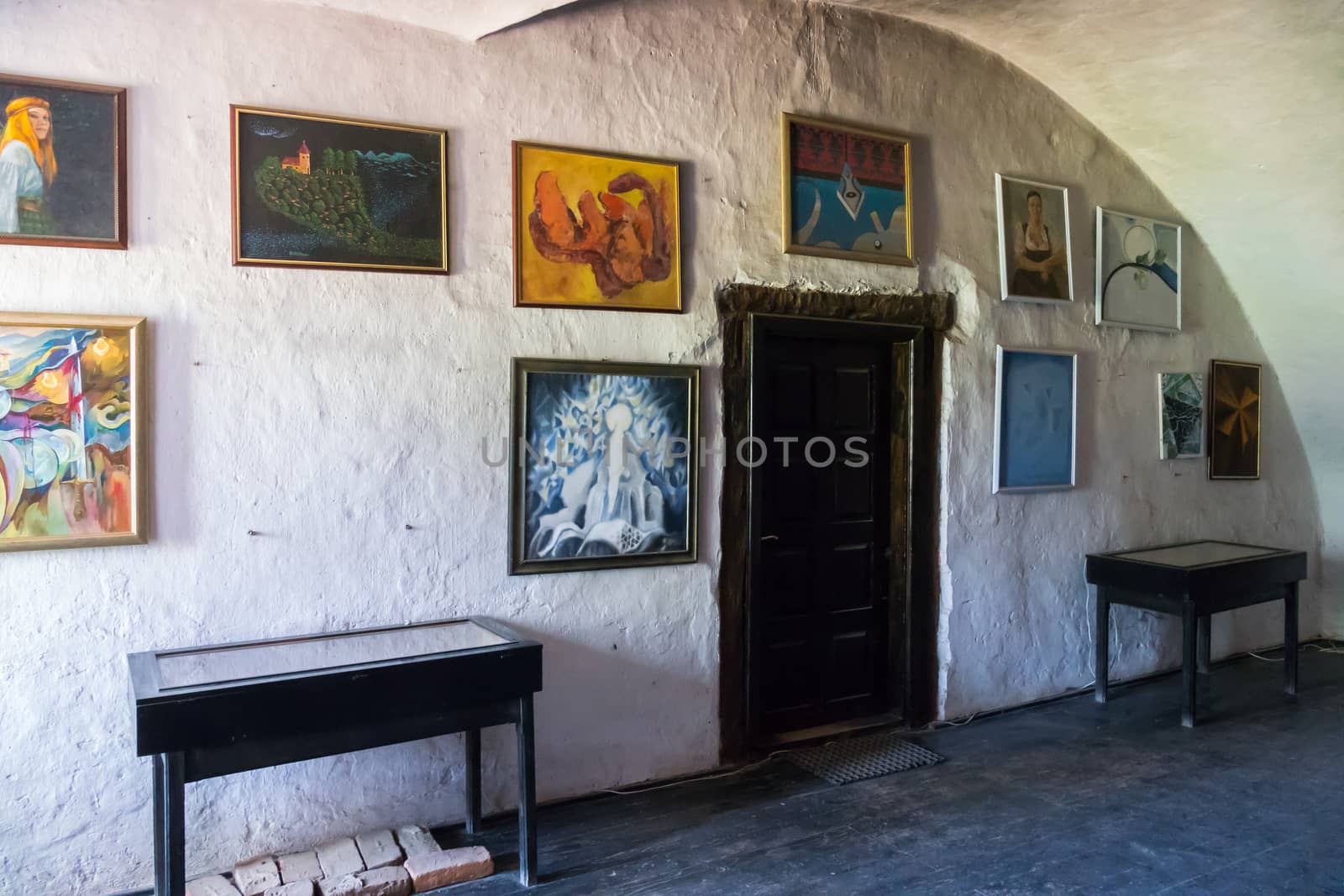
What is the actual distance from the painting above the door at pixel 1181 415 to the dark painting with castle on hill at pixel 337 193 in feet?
15.5

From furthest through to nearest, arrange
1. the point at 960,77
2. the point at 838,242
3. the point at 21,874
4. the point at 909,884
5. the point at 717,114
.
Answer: the point at 960,77 < the point at 838,242 < the point at 717,114 < the point at 909,884 < the point at 21,874

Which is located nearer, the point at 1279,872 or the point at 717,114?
the point at 1279,872

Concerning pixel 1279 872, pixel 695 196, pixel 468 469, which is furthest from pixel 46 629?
pixel 1279 872

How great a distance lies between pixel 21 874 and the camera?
2.93 metres

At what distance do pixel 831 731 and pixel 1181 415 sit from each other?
3310 millimetres

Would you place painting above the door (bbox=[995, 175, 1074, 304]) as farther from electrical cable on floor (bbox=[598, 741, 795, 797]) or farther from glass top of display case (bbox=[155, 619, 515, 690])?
glass top of display case (bbox=[155, 619, 515, 690])

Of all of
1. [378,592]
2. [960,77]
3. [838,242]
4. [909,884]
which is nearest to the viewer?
[909,884]

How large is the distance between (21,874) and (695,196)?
3583mm

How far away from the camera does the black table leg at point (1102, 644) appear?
5172mm

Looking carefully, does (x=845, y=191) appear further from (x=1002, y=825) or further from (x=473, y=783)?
(x=473, y=783)

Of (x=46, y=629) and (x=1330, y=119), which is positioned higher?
(x=1330, y=119)

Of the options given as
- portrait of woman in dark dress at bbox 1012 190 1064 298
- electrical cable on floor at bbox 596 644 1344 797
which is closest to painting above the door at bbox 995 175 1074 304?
portrait of woman in dark dress at bbox 1012 190 1064 298

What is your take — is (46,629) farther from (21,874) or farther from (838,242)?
(838,242)

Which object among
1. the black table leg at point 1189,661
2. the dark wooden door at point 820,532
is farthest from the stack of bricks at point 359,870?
the black table leg at point 1189,661
